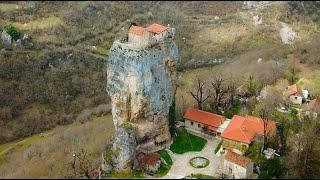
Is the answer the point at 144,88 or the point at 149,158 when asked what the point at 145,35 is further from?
the point at 149,158

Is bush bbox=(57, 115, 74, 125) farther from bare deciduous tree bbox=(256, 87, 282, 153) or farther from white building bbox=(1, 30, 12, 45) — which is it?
bare deciduous tree bbox=(256, 87, 282, 153)

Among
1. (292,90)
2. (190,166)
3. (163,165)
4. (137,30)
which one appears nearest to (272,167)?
(190,166)

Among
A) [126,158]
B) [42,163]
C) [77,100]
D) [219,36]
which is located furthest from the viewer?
[219,36]

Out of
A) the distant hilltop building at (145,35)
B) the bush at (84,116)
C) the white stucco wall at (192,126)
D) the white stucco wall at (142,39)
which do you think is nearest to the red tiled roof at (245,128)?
the white stucco wall at (192,126)

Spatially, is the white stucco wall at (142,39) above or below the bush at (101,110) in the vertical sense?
above

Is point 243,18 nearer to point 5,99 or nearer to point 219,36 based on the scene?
point 219,36

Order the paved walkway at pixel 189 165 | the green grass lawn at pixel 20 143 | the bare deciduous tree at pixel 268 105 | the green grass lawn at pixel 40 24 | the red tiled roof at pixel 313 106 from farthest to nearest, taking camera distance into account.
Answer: the green grass lawn at pixel 40 24
the green grass lawn at pixel 20 143
the red tiled roof at pixel 313 106
the bare deciduous tree at pixel 268 105
the paved walkway at pixel 189 165

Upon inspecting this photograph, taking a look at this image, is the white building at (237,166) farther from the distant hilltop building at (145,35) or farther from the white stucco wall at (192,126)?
the distant hilltop building at (145,35)

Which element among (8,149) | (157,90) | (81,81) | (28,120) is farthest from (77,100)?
(157,90)
